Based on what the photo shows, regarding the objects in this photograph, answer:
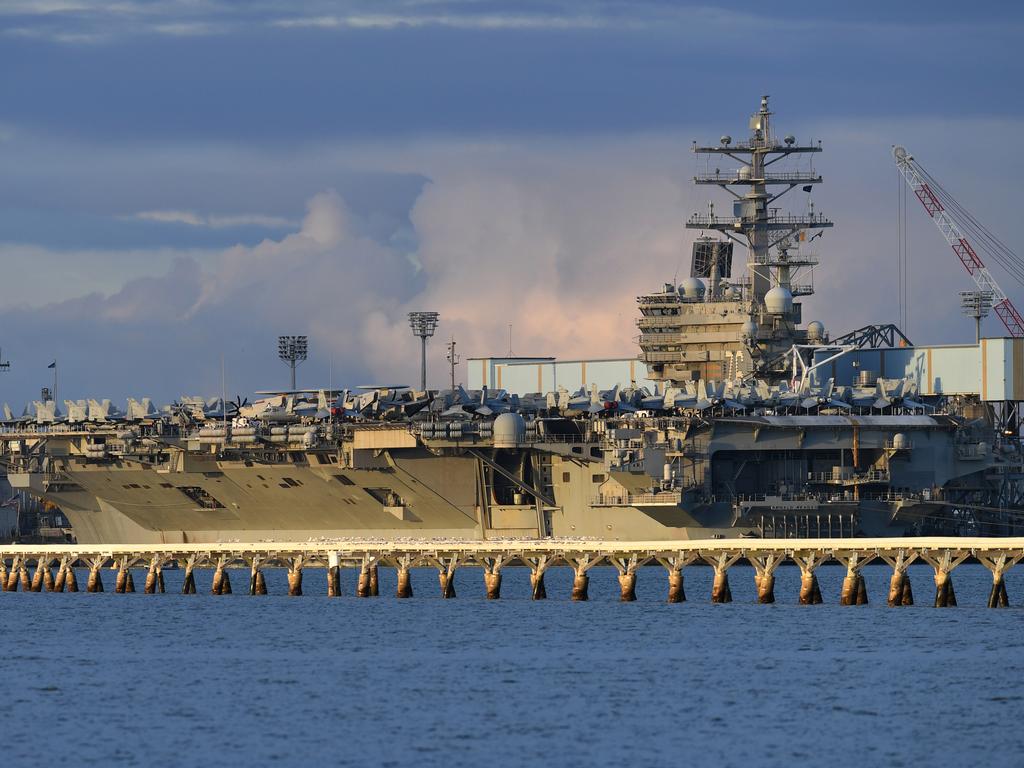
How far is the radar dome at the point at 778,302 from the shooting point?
88.1 m

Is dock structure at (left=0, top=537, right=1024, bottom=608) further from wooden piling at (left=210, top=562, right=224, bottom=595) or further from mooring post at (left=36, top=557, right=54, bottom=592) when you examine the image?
mooring post at (left=36, top=557, right=54, bottom=592)

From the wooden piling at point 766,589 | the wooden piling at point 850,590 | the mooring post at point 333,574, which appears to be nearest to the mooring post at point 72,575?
the mooring post at point 333,574

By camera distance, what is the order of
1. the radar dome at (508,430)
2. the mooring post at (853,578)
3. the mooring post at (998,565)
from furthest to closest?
the radar dome at (508,430) → the mooring post at (853,578) → the mooring post at (998,565)

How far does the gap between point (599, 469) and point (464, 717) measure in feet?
144

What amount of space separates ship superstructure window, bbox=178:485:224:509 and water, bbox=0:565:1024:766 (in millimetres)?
28313

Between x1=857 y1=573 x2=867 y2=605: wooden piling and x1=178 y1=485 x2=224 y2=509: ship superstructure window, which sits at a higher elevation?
x1=178 y1=485 x2=224 y2=509: ship superstructure window

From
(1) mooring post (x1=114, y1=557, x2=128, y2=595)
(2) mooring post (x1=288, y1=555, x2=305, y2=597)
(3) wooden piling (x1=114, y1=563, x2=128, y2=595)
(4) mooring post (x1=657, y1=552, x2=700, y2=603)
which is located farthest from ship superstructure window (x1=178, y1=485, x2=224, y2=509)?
(4) mooring post (x1=657, y1=552, x2=700, y2=603)

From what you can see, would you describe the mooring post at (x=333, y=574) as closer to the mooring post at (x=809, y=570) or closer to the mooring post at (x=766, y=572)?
the mooring post at (x=766, y=572)

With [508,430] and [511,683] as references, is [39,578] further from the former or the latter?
[511,683]

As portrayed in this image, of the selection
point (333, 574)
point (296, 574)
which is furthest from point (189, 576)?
point (333, 574)

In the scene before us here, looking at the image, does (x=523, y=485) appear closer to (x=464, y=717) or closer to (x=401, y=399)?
(x=401, y=399)

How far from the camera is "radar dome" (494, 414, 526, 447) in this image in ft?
250

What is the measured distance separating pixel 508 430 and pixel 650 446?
4.83 m

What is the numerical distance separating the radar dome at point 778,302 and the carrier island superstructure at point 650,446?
80 mm
